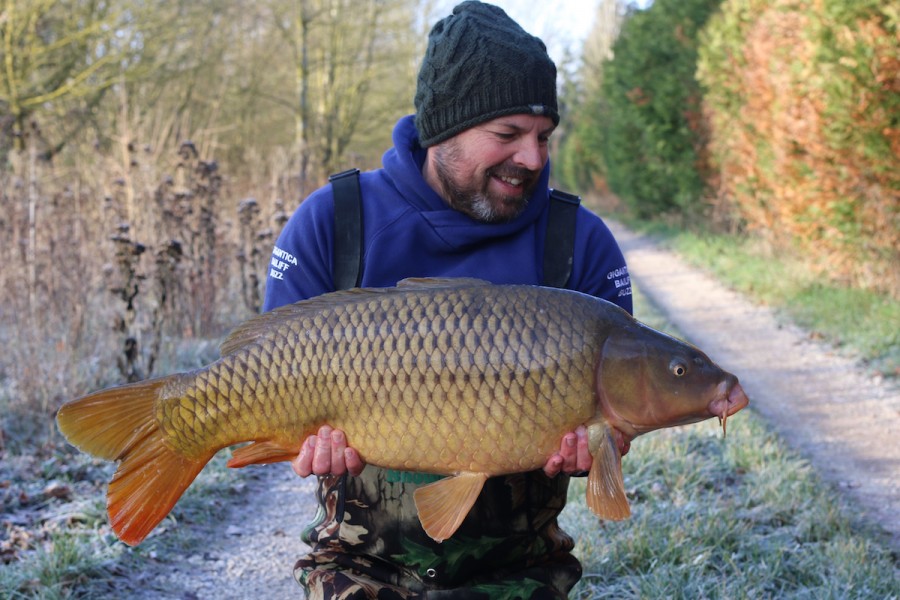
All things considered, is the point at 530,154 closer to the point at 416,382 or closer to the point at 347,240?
the point at 347,240

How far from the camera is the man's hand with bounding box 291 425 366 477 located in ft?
5.98

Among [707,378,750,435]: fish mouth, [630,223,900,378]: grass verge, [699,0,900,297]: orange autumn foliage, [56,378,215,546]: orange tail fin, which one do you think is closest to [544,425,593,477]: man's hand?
[707,378,750,435]: fish mouth

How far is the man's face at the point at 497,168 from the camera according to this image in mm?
2166

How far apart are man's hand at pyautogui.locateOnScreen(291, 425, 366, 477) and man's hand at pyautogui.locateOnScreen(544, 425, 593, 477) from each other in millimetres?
395

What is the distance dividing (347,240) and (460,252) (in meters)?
0.28

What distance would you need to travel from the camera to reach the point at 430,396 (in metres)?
A: 1.78

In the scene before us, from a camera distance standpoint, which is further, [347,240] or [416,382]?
A: [347,240]

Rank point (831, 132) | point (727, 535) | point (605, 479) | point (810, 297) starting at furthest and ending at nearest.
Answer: point (810, 297) → point (831, 132) → point (727, 535) → point (605, 479)

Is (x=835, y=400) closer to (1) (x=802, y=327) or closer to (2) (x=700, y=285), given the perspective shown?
(1) (x=802, y=327)

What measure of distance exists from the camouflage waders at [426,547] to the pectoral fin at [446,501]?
0.24 metres

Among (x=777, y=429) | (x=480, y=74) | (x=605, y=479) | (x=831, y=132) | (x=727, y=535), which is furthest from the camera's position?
(x=831, y=132)

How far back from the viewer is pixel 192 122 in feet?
50.9

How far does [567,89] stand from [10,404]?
33820mm

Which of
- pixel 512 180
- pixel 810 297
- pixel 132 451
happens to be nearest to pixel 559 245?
pixel 512 180
